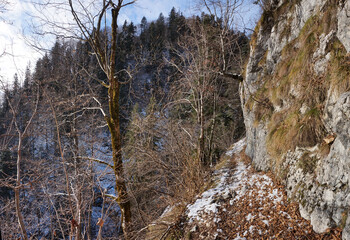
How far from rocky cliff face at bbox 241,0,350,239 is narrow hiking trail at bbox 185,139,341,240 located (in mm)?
227

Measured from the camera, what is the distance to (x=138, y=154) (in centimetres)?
561

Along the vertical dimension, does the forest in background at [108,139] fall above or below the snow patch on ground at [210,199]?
above

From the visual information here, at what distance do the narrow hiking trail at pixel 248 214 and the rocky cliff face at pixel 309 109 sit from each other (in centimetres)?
23

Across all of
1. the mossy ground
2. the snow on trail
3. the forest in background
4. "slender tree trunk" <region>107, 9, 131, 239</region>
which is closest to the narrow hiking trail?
the snow on trail

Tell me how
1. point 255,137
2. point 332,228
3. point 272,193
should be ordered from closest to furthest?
point 332,228 → point 272,193 → point 255,137

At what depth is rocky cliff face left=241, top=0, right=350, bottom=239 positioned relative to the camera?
281 centimetres

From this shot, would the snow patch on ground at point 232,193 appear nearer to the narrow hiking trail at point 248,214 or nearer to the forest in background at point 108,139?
the narrow hiking trail at point 248,214

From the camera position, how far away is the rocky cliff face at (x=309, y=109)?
2809mm

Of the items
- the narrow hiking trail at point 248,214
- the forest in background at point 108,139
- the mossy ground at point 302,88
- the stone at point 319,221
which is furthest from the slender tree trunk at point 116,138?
the mossy ground at point 302,88

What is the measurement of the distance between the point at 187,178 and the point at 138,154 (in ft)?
5.67

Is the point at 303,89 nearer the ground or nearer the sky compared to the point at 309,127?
nearer the sky

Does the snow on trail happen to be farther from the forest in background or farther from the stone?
the stone

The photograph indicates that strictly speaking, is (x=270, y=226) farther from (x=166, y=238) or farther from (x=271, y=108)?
(x=271, y=108)

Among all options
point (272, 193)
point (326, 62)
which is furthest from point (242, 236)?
point (326, 62)
